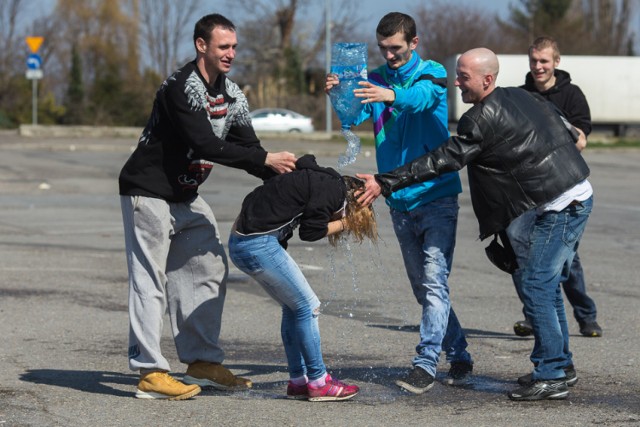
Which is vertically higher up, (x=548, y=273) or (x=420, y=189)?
(x=420, y=189)

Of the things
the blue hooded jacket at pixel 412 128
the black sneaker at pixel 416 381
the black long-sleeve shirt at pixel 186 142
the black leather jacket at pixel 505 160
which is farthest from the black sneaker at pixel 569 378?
the black long-sleeve shirt at pixel 186 142

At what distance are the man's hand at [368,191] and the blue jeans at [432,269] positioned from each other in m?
0.47

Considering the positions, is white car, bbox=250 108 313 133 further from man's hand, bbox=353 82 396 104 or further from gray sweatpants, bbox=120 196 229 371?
man's hand, bbox=353 82 396 104

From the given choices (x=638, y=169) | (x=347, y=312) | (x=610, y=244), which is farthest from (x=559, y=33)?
(x=347, y=312)

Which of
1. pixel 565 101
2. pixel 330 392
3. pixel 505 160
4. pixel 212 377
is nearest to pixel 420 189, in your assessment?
pixel 505 160

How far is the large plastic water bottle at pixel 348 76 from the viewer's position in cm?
688

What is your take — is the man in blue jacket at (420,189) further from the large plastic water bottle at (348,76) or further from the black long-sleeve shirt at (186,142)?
the black long-sleeve shirt at (186,142)

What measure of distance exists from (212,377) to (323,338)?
1629mm

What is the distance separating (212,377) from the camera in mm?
6953

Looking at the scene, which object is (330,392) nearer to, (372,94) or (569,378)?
(569,378)

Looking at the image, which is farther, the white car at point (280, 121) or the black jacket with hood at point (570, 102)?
the white car at point (280, 121)

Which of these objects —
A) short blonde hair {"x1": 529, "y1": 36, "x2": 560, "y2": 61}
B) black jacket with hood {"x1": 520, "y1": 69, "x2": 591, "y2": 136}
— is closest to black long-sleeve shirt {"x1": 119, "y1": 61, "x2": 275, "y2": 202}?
short blonde hair {"x1": 529, "y1": 36, "x2": 560, "y2": 61}

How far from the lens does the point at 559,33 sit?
2719 inches

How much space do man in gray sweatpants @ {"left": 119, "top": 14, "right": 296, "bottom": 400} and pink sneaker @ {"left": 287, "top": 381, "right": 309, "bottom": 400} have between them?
43 cm
